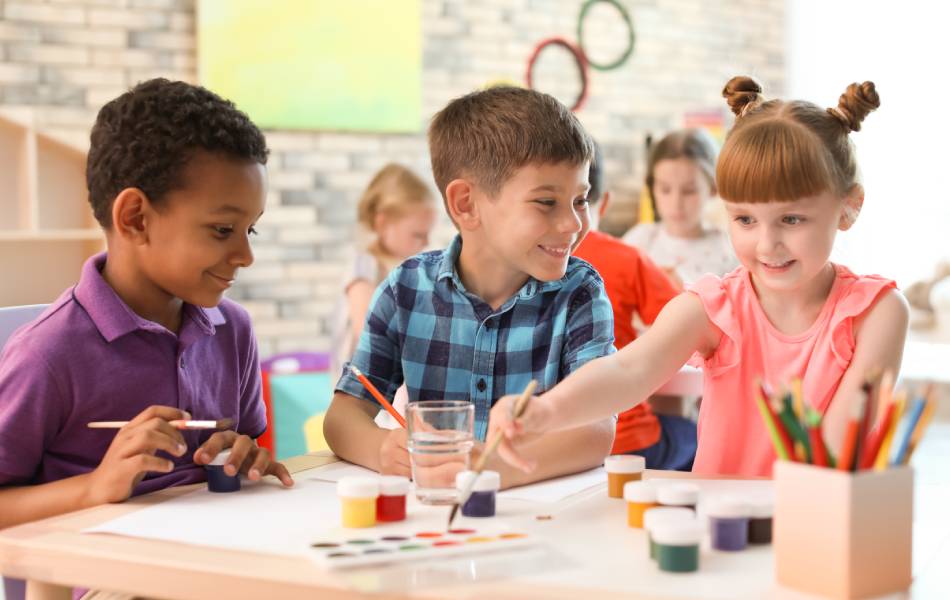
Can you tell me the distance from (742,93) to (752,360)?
387mm

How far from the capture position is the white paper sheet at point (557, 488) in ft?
4.30

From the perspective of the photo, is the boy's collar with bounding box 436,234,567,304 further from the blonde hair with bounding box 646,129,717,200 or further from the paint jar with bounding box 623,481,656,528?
the blonde hair with bounding box 646,129,717,200

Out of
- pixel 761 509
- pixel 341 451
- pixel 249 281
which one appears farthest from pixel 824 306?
pixel 249 281

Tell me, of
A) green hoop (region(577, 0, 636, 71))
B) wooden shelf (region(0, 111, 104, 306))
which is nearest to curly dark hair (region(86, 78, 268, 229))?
wooden shelf (region(0, 111, 104, 306))

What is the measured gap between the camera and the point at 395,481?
1187mm

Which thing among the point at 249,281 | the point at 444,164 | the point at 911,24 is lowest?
the point at 249,281

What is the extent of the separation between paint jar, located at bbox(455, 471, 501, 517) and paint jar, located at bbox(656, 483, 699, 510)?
0.18 m

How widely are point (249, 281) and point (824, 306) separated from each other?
3.82 metres

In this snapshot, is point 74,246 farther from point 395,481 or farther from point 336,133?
point 395,481

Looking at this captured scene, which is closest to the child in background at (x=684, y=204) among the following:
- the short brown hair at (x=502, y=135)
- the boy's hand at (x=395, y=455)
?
the short brown hair at (x=502, y=135)

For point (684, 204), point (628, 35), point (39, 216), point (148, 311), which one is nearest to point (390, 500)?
point (148, 311)

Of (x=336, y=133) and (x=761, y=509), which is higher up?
(x=336, y=133)

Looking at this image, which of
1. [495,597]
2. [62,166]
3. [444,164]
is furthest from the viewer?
[62,166]

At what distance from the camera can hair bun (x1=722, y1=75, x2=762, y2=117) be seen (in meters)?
1.65
